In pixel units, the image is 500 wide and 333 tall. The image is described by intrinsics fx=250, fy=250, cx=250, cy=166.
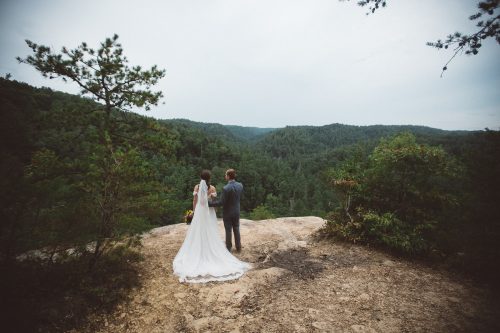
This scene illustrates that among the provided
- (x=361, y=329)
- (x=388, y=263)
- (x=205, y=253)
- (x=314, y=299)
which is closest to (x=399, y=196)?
(x=388, y=263)

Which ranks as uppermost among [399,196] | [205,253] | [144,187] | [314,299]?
[144,187]

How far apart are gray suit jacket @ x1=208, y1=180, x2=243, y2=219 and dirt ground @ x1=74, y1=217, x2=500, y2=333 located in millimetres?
1318

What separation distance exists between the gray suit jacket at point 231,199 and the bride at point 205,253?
0.31 metres

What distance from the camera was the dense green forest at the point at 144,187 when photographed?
4.07 m

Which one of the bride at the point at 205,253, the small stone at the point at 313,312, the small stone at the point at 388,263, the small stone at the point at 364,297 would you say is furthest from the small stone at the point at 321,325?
the small stone at the point at 388,263

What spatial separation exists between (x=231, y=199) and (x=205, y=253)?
1.46m

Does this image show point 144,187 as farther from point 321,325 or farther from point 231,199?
point 321,325

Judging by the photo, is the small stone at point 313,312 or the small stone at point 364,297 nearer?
the small stone at point 313,312

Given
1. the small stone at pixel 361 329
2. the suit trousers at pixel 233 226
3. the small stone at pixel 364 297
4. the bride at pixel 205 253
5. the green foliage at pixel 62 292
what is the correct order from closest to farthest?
the green foliage at pixel 62 292
the small stone at pixel 361 329
the small stone at pixel 364 297
the bride at pixel 205 253
the suit trousers at pixel 233 226

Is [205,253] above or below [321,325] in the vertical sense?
above

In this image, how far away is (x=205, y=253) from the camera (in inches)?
234

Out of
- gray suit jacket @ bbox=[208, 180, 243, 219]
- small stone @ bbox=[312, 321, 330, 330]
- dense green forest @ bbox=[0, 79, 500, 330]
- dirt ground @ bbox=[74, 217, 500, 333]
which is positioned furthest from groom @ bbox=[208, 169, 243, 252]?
small stone @ bbox=[312, 321, 330, 330]

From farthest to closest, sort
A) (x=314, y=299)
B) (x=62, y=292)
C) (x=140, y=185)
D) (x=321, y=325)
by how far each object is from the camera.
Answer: (x=140, y=185), (x=314, y=299), (x=62, y=292), (x=321, y=325)

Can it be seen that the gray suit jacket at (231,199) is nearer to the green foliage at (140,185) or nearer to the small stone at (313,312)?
the green foliage at (140,185)
